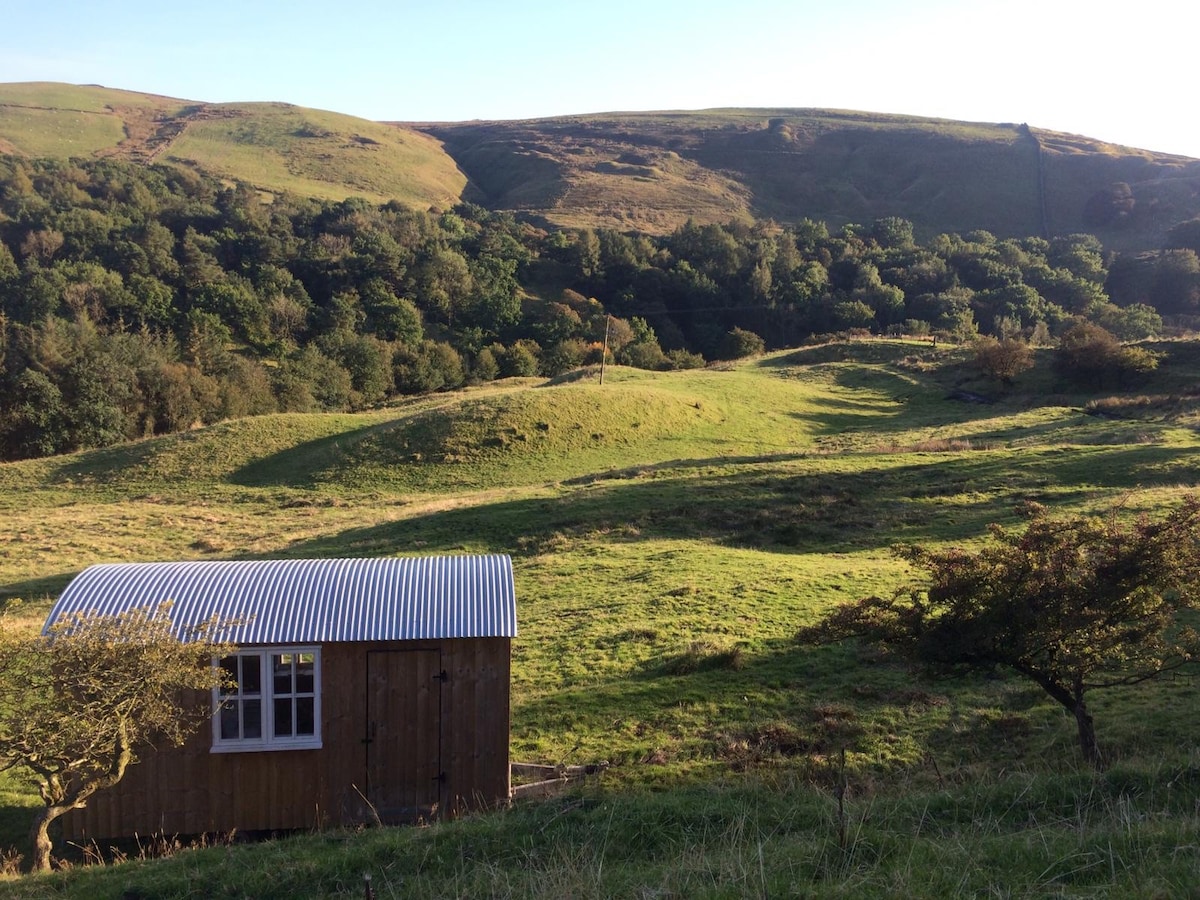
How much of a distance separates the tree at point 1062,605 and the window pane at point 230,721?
362 inches

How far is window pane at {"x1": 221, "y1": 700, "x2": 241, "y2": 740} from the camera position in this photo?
38.5 ft

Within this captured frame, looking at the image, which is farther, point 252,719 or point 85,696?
point 252,719

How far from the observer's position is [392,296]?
9638cm

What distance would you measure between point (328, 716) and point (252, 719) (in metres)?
1.16

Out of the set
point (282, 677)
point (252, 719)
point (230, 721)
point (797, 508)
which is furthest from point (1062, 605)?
point (797, 508)

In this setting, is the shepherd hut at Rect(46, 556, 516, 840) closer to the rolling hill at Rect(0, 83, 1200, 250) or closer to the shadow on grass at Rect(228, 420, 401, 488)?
the shadow on grass at Rect(228, 420, 401, 488)

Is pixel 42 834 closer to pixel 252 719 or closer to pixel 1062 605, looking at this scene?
pixel 252 719

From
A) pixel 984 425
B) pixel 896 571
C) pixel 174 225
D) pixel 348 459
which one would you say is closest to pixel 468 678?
pixel 896 571

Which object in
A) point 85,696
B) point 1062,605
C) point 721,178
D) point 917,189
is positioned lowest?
point 85,696

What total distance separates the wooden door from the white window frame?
77 cm

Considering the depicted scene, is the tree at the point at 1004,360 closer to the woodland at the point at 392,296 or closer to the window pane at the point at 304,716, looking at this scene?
the woodland at the point at 392,296

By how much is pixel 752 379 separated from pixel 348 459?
105 ft

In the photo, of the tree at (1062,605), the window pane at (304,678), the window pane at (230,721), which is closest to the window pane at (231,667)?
the window pane at (230,721)

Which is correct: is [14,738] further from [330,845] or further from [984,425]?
[984,425]
